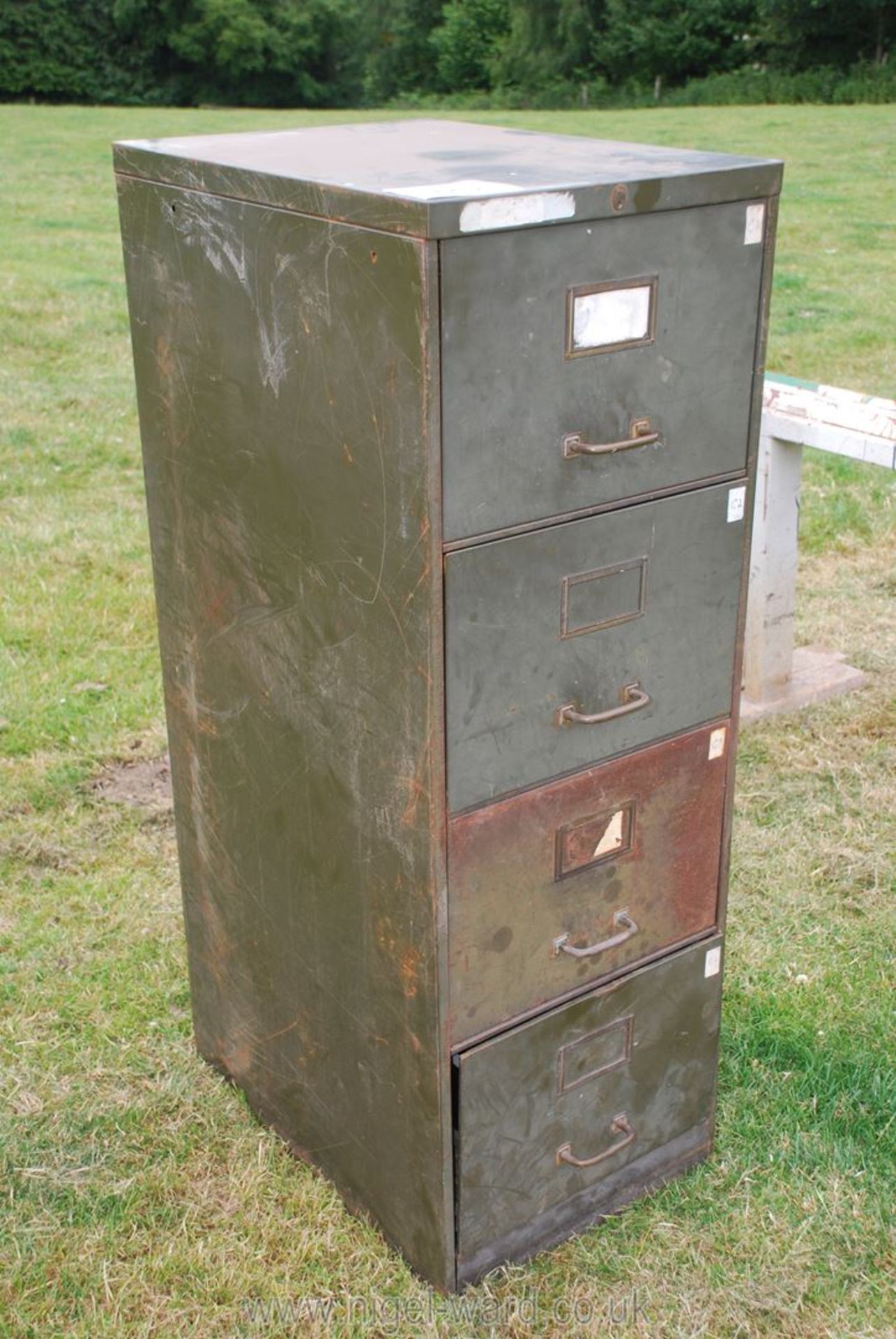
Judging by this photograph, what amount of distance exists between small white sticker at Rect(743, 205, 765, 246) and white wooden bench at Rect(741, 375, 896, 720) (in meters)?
1.89

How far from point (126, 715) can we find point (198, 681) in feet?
6.27

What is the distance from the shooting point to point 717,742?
2523mm

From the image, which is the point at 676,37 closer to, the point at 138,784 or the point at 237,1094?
the point at 138,784

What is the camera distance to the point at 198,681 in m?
2.68

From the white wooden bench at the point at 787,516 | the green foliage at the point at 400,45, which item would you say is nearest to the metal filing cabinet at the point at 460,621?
the white wooden bench at the point at 787,516

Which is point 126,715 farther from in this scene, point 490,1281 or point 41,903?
point 490,1281

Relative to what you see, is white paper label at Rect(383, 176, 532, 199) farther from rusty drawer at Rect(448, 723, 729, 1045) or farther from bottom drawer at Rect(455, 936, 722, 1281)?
bottom drawer at Rect(455, 936, 722, 1281)

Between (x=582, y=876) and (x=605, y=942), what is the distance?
0.49ft

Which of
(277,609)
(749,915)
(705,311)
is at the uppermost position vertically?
(705,311)

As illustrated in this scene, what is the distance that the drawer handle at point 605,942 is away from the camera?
2.43 m

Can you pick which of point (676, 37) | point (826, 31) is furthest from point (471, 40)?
point (826, 31)

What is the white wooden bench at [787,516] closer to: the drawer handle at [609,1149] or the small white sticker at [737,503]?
the small white sticker at [737,503]

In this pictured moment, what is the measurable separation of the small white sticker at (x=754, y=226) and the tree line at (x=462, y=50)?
27.6 meters

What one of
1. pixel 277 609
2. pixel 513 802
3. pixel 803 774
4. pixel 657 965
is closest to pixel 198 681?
pixel 277 609
